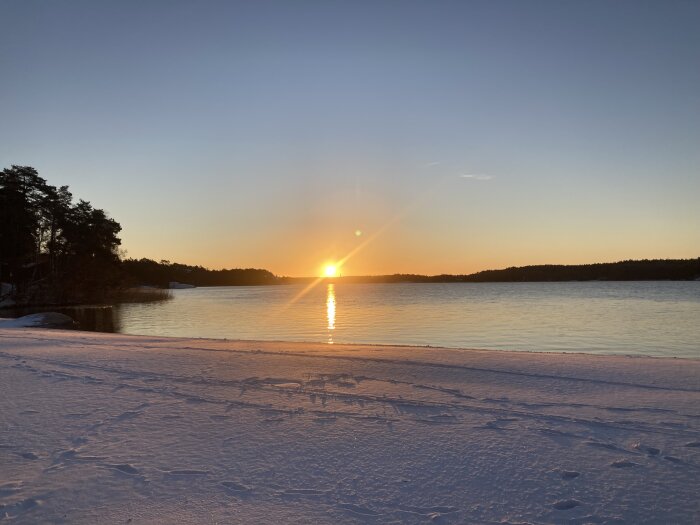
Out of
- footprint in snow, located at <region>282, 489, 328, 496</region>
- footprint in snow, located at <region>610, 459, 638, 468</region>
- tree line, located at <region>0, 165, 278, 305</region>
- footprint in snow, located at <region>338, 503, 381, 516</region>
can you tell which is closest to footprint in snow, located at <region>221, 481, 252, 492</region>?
footprint in snow, located at <region>282, 489, 328, 496</region>

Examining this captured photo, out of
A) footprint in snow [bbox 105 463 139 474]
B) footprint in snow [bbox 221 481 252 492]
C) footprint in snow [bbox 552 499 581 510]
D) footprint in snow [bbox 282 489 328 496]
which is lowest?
footprint in snow [bbox 552 499 581 510]

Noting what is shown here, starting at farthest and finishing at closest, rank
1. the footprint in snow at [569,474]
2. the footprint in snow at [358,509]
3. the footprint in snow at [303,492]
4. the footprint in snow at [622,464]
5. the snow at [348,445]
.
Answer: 1. the footprint in snow at [622,464]
2. the footprint in snow at [569,474]
3. the footprint in snow at [303,492]
4. the snow at [348,445]
5. the footprint in snow at [358,509]

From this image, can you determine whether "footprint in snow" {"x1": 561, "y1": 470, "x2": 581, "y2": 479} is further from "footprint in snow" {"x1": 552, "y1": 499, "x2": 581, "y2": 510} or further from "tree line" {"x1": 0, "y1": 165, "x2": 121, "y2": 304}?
"tree line" {"x1": 0, "y1": 165, "x2": 121, "y2": 304}

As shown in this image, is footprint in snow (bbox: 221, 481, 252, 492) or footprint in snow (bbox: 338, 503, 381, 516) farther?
footprint in snow (bbox: 221, 481, 252, 492)

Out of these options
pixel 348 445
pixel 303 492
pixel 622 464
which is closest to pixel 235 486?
pixel 303 492

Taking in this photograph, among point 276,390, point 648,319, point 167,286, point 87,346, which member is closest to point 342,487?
point 276,390

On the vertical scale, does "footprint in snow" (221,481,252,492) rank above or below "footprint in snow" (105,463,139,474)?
below

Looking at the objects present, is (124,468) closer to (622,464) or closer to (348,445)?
(348,445)

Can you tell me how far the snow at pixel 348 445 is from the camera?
4223mm

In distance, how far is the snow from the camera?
4.22 metres

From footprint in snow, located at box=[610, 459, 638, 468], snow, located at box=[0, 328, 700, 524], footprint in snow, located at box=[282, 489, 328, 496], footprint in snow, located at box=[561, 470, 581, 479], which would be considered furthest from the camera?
footprint in snow, located at box=[610, 459, 638, 468]

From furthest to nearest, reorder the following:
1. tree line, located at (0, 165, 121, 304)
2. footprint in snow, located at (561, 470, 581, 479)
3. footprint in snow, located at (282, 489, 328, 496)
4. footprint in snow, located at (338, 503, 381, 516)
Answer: tree line, located at (0, 165, 121, 304) < footprint in snow, located at (561, 470, 581, 479) < footprint in snow, located at (282, 489, 328, 496) < footprint in snow, located at (338, 503, 381, 516)

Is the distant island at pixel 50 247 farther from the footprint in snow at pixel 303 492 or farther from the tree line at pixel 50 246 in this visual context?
the footprint in snow at pixel 303 492

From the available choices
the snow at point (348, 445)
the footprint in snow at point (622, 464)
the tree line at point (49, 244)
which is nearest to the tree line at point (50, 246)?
the tree line at point (49, 244)
